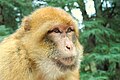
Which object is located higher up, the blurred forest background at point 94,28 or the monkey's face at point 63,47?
the monkey's face at point 63,47

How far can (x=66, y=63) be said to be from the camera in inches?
185

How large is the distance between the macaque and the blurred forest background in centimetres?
207

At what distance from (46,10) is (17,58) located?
2.08 feet

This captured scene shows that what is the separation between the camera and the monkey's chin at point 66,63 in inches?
184

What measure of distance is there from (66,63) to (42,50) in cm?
32

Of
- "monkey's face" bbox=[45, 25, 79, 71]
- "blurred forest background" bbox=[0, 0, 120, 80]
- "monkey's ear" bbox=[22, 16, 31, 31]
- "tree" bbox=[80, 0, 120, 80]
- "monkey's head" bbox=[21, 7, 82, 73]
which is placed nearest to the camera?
"monkey's face" bbox=[45, 25, 79, 71]

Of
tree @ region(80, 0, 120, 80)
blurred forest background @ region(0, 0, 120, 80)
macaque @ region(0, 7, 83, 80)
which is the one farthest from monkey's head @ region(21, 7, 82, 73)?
tree @ region(80, 0, 120, 80)

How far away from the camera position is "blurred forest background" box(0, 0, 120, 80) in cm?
861

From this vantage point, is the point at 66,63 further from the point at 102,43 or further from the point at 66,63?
the point at 102,43

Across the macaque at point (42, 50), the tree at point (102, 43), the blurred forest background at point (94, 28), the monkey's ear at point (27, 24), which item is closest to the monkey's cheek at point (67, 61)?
the macaque at point (42, 50)

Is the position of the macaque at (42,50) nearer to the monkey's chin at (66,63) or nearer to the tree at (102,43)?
the monkey's chin at (66,63)

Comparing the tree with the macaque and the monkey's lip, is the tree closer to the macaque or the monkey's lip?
the macaque

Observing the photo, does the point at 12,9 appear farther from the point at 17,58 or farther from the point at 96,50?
the point at 17,58

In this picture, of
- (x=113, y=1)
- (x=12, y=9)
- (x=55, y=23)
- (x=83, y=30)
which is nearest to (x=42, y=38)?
(x=55, y=23)
